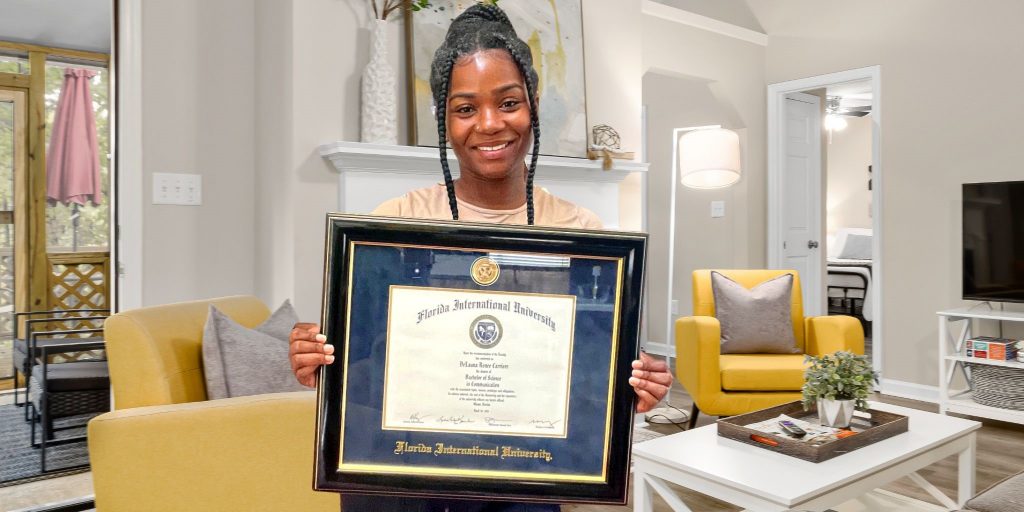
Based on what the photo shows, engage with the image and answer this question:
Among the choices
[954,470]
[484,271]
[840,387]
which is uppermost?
[484,271]

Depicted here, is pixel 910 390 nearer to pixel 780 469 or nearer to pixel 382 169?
pixel 780 469

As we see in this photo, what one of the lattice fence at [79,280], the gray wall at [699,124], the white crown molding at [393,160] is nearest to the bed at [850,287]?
the gray wall at [699,124]

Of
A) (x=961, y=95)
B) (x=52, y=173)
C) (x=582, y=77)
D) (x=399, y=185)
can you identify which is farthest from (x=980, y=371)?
(x=52, y=173)

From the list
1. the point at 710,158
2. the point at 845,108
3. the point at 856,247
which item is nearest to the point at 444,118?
the point at 710,158

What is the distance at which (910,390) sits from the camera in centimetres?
453

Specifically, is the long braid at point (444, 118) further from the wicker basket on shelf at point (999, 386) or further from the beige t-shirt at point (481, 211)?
the wicker basket on shelf at point (999, 386)

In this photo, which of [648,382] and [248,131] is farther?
[248,131]

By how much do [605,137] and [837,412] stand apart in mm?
1725

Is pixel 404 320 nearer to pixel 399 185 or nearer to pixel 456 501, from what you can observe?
pixel 456 501

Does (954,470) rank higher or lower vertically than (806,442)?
lower

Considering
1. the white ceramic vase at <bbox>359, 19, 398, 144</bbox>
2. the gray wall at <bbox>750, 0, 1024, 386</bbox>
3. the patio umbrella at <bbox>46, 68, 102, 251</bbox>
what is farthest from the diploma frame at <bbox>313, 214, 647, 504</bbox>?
the patio umbrella at <bbox>46, 68, 102, 251</bbox>

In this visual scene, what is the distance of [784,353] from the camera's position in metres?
3.54

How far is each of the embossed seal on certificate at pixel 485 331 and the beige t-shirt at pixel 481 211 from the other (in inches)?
8.2

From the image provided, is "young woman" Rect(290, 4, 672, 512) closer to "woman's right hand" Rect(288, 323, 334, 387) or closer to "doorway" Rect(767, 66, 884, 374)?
"woman's right hand" Rect(288, 323, 334, 387)
